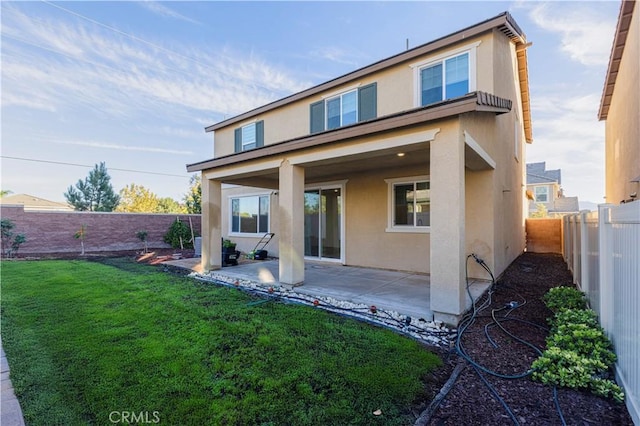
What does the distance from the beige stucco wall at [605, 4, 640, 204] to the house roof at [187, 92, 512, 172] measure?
5.07 m

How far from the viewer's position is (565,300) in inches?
207

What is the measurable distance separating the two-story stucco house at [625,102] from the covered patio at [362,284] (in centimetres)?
590

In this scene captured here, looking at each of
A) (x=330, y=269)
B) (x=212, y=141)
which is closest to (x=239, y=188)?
(x=212, y=141)

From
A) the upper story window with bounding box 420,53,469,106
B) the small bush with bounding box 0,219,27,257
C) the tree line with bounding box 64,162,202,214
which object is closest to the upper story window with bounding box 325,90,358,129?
the upper story window with bounding box 420,53,469,106

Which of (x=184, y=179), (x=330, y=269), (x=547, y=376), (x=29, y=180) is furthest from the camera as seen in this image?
(x=184, y=179)

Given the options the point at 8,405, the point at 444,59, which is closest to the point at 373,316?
the point at 8,405

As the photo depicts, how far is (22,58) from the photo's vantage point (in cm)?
1188

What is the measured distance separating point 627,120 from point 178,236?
19.6m

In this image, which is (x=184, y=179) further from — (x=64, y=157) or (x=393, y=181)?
(x=393, y=181)

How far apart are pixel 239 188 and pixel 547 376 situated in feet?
41.3

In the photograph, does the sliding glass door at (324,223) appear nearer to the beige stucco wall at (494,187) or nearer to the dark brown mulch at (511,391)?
the beige stucco wall at (494,187)

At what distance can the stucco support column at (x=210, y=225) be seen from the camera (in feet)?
29.0

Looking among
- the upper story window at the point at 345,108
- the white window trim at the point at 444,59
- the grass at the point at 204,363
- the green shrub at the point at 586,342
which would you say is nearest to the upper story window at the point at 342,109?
the upper story window at the point at 345,108

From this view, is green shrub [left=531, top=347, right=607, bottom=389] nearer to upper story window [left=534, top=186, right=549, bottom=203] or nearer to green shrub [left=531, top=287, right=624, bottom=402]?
green shrub [left=531, top=287, right=624, bottom=402]
